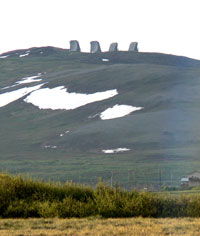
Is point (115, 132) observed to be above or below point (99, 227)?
below

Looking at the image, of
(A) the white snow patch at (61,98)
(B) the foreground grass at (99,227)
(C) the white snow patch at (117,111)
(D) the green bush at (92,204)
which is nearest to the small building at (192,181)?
(D) the green bush at (92,204)

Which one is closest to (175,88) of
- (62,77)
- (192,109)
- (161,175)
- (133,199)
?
(192,109)

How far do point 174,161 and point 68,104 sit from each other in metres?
57.4

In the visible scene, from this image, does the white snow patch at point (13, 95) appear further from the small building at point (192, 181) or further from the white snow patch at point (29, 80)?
the small building at point (192, 181)

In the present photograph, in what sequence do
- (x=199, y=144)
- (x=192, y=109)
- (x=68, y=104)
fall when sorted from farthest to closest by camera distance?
1. (x=68, y=104)
2. (x=192, y=109)
3. (x=199, y=144)

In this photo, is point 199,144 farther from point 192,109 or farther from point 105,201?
point 105,201

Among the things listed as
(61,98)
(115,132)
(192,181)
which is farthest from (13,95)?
(192,181)

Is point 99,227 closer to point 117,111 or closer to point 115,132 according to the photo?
point 115,132

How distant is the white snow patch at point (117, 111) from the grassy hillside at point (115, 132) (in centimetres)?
178

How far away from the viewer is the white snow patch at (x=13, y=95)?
147500 millimetres

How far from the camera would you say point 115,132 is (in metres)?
99.4

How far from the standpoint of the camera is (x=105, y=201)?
52.3 feet

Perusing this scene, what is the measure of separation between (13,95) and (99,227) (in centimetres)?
14134

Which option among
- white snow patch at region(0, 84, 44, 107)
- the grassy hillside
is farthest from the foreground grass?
white snow patch at region(0, 84, 44, 107)
